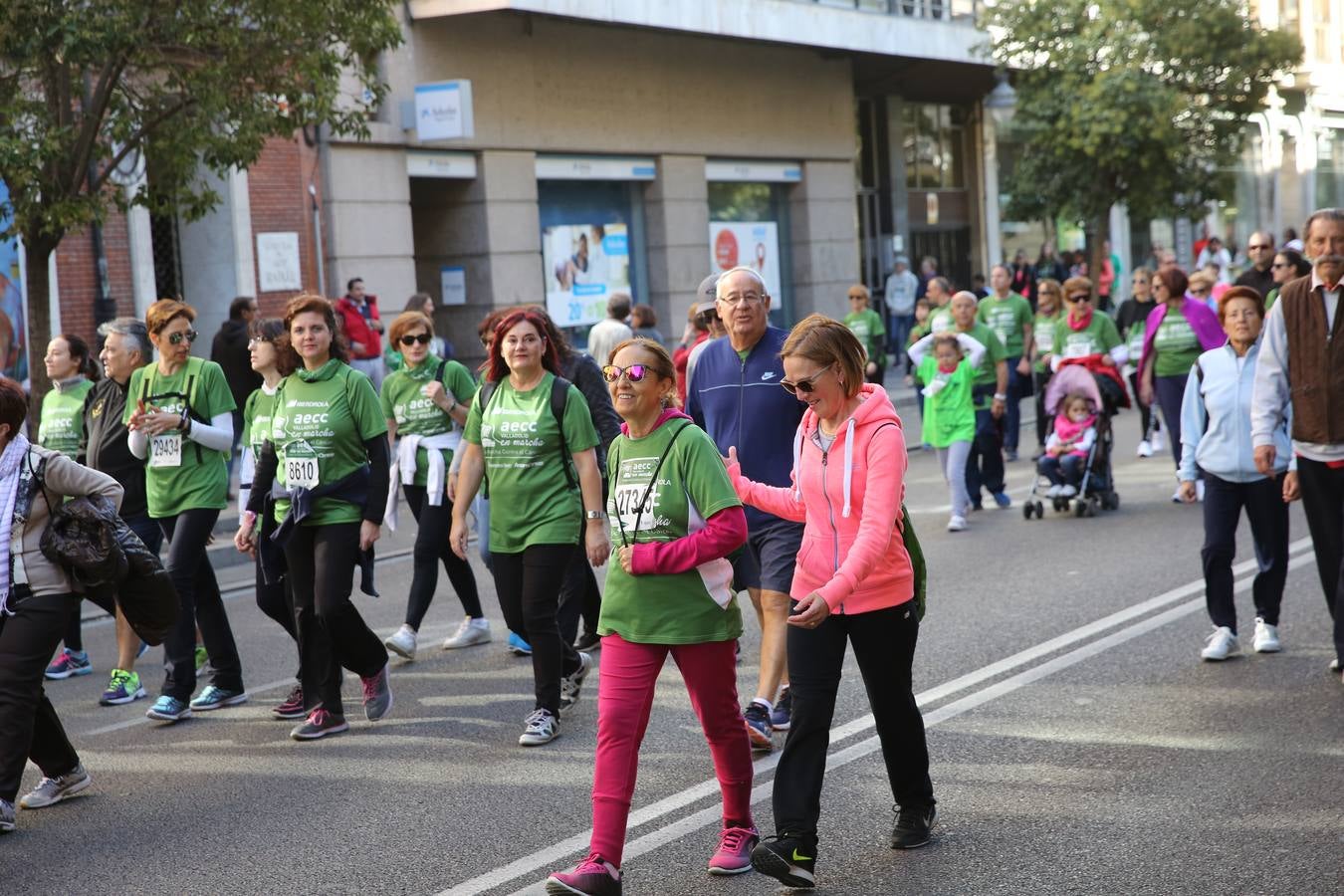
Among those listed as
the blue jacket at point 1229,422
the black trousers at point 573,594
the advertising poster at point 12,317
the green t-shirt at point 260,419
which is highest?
the advertising poster at point 12,317

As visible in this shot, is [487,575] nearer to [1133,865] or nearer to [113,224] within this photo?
[1133,865]

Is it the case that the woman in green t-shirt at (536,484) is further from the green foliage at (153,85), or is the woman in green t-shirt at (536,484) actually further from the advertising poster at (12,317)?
the advertising poster at (12,317)

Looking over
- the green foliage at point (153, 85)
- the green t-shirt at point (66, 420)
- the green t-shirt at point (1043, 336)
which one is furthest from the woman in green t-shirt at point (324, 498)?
the green t-shirt at point (1043, 336)

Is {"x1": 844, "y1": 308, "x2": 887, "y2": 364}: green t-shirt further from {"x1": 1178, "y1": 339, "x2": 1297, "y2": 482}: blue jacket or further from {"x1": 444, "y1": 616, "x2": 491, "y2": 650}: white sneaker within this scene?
{"x1": 1178, "y1": 339, "x2": 1297, "y2": 482}: blue jacket

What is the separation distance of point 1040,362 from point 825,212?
1560cm

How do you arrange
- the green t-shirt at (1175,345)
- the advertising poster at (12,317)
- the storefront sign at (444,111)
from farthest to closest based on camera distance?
the storefront sign at (444,111) → the advertising poster at (12,317) → the green t-shirt at (1175,345)

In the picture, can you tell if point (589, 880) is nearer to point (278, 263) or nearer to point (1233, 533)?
point (1233, 533)

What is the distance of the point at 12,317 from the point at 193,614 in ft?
36.6

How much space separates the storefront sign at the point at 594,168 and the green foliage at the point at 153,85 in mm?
9630

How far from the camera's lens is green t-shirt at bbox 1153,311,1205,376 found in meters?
13.2

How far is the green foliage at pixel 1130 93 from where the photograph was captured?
3038cm

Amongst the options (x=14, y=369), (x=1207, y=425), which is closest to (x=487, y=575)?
(x=1207, y=425)

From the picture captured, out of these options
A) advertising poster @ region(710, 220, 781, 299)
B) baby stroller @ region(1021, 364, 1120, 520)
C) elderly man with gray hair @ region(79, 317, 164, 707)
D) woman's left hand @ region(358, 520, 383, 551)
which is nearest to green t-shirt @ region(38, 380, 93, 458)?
elderly man with gray hair @ region(79, 317, 164, 707)

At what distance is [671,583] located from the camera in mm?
5371
